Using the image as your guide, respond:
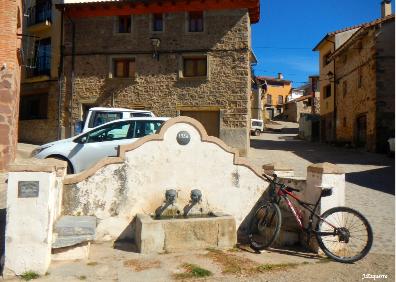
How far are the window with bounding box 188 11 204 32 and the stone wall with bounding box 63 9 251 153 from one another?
36 centimetres

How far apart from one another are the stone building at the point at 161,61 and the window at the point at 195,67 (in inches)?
2.1

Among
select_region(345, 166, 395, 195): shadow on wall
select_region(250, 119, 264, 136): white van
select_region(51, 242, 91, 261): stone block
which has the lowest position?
select_region(51, 242, 91, 261): stone block

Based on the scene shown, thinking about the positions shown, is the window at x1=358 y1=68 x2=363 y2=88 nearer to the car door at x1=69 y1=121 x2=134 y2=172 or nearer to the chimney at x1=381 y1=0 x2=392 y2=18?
the chimney at x1=381 y1=0 x2=392 y2=18

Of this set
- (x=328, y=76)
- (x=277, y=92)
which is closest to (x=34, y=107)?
(x=328, y=76)

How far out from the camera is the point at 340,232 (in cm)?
567

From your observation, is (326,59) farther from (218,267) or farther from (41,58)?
(218,267)

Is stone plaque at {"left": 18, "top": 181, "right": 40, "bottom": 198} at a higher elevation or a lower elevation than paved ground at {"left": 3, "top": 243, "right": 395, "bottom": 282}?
higher

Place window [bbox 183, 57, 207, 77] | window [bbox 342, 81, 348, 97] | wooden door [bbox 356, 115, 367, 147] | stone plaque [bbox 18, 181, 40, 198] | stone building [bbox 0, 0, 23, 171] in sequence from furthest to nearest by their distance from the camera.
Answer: window [bbox 342, 81, 348, 97], wooden door [bbox 356, 115, 367, 147], window [bbox 183, 57, 207, 77], stone building [bbox 0, 0, 23, 171], stone plaque [bbox 18, 181, 40, 198]

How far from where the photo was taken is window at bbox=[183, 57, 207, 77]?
20.1 metres

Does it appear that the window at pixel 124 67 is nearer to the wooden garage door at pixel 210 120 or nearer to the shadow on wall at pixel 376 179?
the wooden garage door at pixel 210 120

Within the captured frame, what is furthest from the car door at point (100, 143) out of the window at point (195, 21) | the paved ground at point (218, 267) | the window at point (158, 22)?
the window at point (158, 22)

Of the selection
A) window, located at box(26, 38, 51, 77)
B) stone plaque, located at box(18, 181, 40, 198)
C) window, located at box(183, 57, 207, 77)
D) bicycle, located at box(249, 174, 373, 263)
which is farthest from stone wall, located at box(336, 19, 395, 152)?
stone plaque, located at box(18, 181, 40, 198)

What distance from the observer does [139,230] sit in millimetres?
5910

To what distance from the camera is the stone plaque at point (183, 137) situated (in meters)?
6.70
